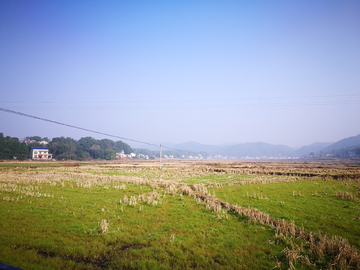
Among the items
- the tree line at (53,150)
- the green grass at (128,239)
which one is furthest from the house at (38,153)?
the green grass at (128,239)

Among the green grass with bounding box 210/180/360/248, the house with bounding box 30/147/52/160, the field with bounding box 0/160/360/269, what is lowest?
the green grass with bounding box 210/180/360/248

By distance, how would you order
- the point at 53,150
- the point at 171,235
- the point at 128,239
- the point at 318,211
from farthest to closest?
1. the point at 53,150
2. the point at 318,211
3. the point at 171,235
4. the point at 128,239

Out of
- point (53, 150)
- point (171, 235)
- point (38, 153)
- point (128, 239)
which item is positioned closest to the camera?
point (128, 239)

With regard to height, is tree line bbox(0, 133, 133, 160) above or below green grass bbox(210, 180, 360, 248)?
above

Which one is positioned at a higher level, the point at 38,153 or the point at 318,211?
the point at 38,153

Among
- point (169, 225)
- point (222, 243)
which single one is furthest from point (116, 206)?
point (222, 243)

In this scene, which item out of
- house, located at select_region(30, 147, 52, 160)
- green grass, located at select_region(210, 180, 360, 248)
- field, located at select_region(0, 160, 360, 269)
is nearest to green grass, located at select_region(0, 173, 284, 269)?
field, located at select_region(0, 160, 360, 269)

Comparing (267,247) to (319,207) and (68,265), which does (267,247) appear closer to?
(68,265)

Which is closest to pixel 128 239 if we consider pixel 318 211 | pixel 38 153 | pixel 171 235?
pixel 171 235

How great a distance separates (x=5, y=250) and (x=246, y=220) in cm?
1322

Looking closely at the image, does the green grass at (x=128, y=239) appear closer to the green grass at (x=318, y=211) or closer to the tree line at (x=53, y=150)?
the green grass at (x=318, y=211)

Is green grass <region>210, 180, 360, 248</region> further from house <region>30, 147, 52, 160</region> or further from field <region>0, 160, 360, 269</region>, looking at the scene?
house <region>30, 147, 52, 160</region>

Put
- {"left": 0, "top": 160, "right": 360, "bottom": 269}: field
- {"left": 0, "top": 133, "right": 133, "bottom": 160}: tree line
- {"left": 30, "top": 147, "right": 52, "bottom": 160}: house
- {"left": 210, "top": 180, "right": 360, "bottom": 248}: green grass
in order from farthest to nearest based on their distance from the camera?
{"left": 30, "top": 147, "right": 52, "bottom": 160}: house, {"left": 0, "top": 133, "right": 133, "bottom": 160}: tree line, {"left": 210, "top": 180, "right": 360, "bottom": 248}: green grass, {"left": 0, "top": 160, "right": 360, "bottom": 269}: field

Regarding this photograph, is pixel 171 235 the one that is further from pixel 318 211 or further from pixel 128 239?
pixel 318 211
